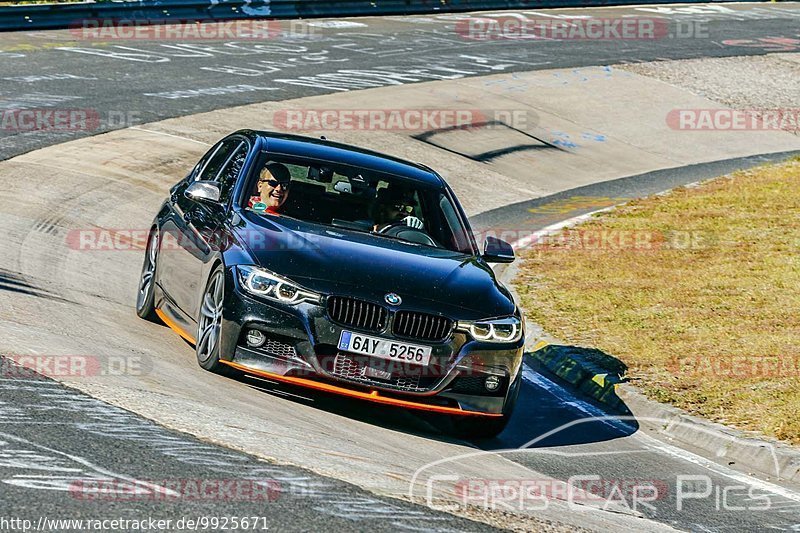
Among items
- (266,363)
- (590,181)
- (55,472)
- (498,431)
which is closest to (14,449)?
(55,472)

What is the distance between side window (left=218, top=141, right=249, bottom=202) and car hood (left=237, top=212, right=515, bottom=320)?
0.57 meters

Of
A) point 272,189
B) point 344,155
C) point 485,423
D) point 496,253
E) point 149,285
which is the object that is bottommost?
point 485,423

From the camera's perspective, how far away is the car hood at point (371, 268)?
7867 mm

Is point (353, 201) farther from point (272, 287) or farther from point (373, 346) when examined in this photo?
point (373, 346)

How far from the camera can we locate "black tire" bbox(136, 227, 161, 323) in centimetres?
994

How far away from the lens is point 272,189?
920cm

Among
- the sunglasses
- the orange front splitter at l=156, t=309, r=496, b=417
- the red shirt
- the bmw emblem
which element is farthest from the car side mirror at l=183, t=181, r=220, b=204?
the bmw emblem

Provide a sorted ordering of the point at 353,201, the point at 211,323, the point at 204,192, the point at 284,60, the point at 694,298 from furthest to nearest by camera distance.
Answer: the point at 284,60 < the point at 694,298 < the point at 353,201 < the point at 204,192 < the point at 211,323

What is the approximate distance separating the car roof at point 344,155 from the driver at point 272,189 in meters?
0.21

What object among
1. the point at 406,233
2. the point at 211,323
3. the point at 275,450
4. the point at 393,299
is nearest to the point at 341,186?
the point at 406,233

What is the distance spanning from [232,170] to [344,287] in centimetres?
220

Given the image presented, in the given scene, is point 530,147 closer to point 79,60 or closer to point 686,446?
point 79,60

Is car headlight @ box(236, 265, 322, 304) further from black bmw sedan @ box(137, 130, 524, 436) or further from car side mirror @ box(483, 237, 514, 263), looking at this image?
car side mirror @ box(483, 237, 514, 263)

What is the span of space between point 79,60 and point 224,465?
1992 cm
